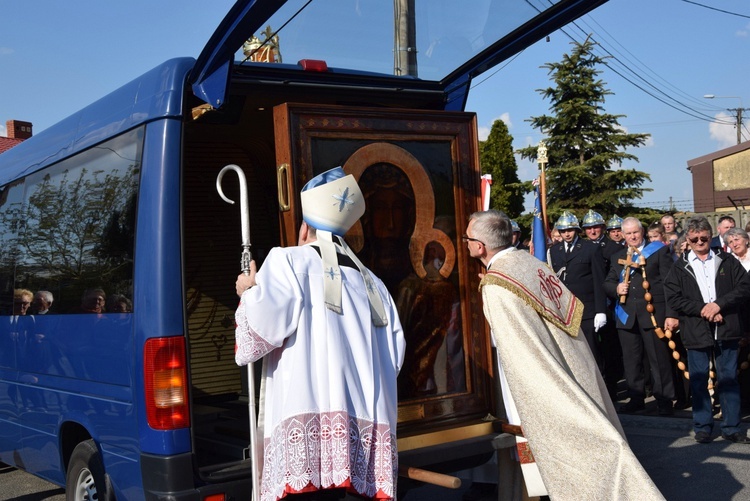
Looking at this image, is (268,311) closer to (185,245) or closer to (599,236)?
(185,245)

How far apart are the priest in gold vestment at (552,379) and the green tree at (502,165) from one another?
2416 centimetres

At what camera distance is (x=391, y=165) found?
5.36m

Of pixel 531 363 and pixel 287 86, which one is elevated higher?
pixel 287 86

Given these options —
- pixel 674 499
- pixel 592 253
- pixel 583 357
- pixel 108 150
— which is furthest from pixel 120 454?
pixel 592 253

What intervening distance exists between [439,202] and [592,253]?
4.75 m

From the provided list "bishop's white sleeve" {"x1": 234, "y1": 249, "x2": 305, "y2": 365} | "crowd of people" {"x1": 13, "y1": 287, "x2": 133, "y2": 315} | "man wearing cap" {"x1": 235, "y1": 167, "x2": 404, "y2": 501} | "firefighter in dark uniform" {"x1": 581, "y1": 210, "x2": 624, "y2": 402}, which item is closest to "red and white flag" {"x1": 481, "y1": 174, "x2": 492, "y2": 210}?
"man wearing cap" {"x1": 235, "y1": 167, "x2": 404, "y2": 501}

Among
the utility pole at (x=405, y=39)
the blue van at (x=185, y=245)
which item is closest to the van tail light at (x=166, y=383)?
the blue van at (x=185, y=245)

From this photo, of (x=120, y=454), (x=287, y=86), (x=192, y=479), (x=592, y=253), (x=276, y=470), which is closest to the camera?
(x=276, y=470)

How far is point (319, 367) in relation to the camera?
3.88 meters

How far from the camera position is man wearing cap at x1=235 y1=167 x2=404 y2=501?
12.4ft

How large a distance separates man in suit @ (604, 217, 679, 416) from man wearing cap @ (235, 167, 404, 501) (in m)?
5.80

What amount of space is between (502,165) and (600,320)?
20.2m

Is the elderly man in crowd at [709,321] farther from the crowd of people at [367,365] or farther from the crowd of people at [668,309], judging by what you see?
the crowd of people at [367,365]

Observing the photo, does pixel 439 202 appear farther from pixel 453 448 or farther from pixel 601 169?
pixel 601 169
